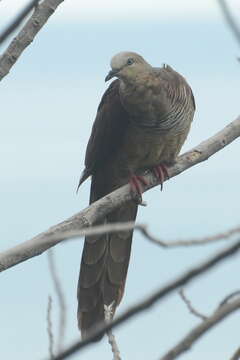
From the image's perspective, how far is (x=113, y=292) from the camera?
5.32 meters

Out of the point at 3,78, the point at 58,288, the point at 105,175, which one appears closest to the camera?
the point at 58,288

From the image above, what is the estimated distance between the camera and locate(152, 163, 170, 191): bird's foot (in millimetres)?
5042

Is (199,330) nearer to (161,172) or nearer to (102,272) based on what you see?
(161,172)

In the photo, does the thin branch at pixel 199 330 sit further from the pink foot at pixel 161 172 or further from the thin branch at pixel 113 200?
the pink foot at pixel 161 172

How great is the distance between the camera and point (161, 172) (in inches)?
199

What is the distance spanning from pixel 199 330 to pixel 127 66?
3.88m

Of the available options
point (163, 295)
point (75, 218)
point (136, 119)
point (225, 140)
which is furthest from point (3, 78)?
point (136, 119)

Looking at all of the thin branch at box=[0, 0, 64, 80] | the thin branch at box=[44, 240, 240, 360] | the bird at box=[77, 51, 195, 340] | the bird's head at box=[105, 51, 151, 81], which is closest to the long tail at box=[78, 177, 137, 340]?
the bird at box=[77, 51, 195, 340]

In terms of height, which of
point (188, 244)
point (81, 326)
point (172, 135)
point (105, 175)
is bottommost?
point (81, 326)

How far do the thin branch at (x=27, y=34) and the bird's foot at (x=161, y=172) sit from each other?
2.40m

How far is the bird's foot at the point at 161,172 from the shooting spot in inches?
198

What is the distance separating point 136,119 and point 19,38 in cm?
261

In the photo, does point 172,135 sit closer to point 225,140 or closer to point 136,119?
point 136,119

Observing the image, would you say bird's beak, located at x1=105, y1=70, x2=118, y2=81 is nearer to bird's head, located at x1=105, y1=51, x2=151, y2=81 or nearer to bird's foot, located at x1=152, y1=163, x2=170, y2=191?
bird's head, located at x1=105, y1=51, x2=151, y2=81
